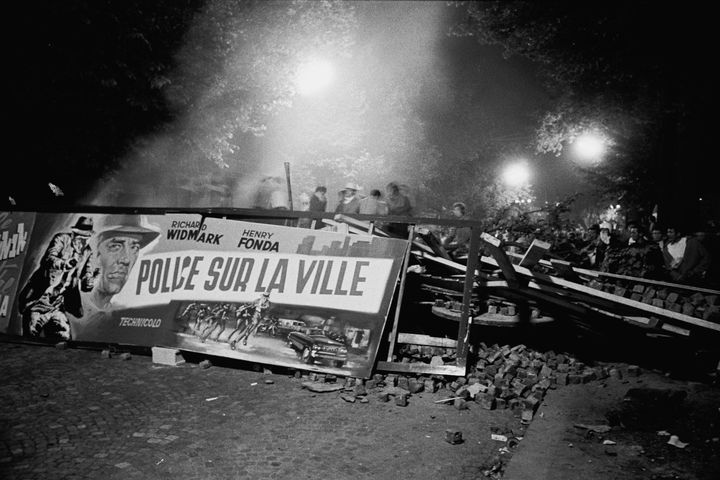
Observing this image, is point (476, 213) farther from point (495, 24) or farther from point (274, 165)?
point (495, 24)

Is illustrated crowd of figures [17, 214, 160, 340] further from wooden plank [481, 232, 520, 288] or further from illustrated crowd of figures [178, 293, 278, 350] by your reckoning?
wooden plank [481, 232, 520, 288]

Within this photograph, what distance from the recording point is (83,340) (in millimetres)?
6254

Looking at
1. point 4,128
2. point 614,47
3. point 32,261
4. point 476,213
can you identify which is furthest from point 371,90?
point 32,261

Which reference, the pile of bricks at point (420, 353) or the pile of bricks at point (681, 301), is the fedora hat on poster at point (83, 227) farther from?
the pile of bricks at point (681, 301)

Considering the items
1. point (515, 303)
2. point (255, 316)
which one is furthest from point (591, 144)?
point (255, 316)

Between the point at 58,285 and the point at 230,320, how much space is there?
122 inches

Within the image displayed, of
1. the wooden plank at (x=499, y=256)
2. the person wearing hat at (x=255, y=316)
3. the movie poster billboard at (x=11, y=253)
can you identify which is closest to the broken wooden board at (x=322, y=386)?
the person wearing hat at (x=255, y=316)

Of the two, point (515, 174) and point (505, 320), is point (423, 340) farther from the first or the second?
point (515, 174)

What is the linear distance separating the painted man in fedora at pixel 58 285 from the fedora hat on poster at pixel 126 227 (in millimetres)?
212

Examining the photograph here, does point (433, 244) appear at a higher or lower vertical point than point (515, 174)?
lower

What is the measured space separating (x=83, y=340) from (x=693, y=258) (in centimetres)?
1066

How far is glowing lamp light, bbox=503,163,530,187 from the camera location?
4256 centimetres

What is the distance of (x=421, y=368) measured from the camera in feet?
16.9

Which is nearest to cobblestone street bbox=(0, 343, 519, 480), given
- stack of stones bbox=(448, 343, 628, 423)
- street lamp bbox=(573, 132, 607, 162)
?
stack of stones bbox=(448, 343, 628, 423)
